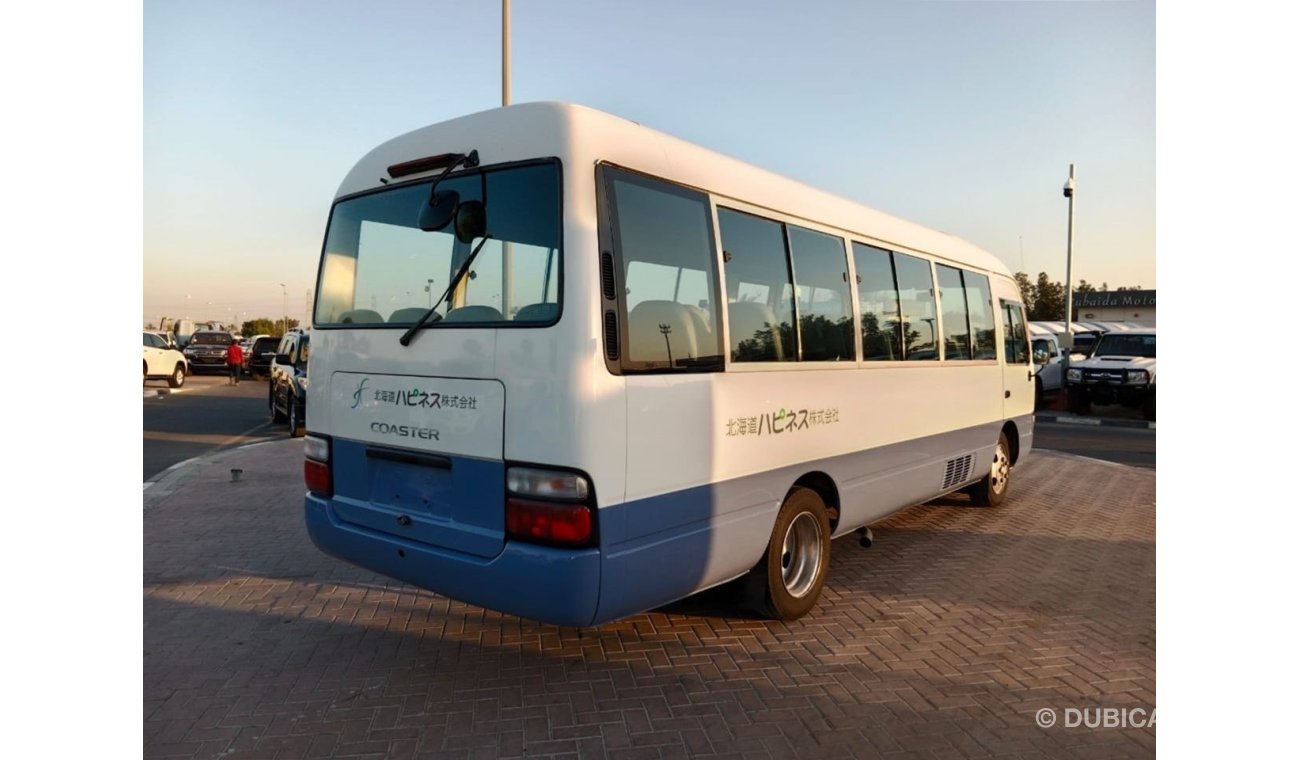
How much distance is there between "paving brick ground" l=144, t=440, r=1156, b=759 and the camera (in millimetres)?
3738

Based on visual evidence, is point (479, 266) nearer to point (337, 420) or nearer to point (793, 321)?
point (337, 420)

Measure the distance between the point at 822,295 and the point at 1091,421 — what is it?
624 inches

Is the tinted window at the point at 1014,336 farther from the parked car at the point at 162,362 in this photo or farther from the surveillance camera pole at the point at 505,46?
the parked car at the point at 162,362

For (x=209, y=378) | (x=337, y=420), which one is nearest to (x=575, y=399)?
(x=337, y=420)

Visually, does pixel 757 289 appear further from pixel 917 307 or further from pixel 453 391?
pixel 917 307

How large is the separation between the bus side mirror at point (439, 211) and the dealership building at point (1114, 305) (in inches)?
3103

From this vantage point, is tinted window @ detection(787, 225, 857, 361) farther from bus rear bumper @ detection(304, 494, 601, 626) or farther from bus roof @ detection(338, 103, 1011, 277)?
bus rear bumper @ detection(304, 494, 601, 626)

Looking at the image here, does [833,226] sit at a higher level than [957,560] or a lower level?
higher

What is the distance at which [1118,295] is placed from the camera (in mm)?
77625

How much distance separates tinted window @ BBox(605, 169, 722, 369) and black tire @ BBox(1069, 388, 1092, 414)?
1813 centimetres

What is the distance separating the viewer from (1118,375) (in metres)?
18.7

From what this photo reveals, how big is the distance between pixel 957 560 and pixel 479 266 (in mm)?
5009

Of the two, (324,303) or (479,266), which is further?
(324,303)

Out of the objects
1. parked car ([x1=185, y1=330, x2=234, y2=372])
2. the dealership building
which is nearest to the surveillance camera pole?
parked car ([x1=185, y1=330, x2=234, y2=372])
